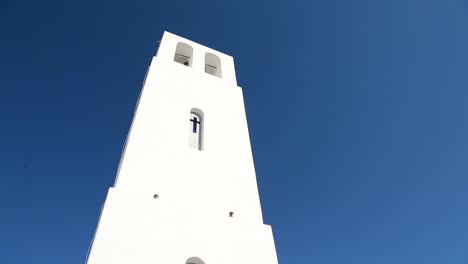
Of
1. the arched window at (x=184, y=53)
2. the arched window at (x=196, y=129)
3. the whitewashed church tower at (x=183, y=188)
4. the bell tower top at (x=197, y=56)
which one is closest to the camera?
the whitewashed church tower at (x=183, y=188)

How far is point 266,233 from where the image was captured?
6578 mm

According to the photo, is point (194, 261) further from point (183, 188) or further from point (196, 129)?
point (196, 129)

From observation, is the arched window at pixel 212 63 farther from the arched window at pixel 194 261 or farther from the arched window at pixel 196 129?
the arched window at pixel 194 261

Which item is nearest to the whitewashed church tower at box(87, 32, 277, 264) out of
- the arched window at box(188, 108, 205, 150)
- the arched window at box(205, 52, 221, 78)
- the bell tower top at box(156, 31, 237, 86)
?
the arched window at box(188, 108, 205, 150)

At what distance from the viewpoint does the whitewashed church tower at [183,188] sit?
5422 millimetres

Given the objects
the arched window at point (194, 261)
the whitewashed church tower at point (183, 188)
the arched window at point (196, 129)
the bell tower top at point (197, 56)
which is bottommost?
the arched window at point (194, 261)

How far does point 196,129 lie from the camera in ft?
29.2

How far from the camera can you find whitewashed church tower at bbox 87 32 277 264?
5.42m

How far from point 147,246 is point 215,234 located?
139 centimetres

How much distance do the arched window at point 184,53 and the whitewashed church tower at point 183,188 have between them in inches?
127

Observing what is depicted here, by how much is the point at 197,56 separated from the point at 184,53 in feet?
4.67

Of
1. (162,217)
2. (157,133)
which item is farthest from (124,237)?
(157,133)

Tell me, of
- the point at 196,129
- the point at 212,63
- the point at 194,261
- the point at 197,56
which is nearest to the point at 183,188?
the point at 194,261

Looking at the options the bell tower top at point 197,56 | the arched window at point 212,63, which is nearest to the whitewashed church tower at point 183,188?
the bell tower top at point 197,56
